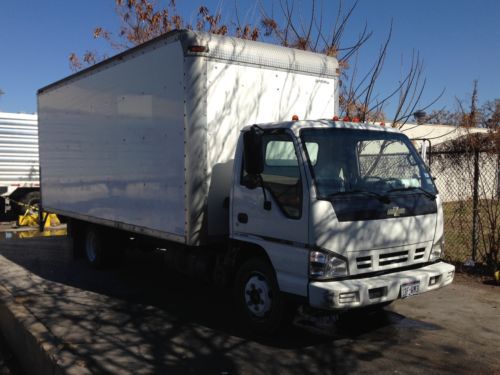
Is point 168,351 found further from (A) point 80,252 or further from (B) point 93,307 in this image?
(A) point 80,252

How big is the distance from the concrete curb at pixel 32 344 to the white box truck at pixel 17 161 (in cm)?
1206

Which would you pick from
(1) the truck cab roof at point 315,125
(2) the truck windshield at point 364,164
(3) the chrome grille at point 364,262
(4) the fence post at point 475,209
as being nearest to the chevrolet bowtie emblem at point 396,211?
(2) the truck windshield at point 364,164

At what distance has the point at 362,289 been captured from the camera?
4562 millimetres

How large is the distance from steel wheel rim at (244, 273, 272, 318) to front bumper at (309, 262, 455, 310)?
2.54 feet

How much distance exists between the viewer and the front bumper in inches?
176

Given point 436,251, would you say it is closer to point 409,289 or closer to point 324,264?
point 409,289

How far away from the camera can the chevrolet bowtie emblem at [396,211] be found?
4.90m

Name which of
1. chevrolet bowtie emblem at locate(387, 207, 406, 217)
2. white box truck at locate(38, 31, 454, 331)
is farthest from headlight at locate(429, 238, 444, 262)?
chevrolet bowtie emblem at locate(387, 207, 406, 217)

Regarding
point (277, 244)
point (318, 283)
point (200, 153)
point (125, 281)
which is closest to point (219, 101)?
point (200, 153)

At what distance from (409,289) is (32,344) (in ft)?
12.1

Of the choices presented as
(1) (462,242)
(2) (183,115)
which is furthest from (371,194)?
(1) (462,242)

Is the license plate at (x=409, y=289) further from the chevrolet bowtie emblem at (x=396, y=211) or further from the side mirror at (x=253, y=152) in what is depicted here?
the side mirror at (x=253, y=152)

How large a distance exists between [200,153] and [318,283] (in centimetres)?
212

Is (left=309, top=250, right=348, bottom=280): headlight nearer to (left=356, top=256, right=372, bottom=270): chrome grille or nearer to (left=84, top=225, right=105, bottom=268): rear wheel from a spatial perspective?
(left=356, top=256, right=372, bottom=270): chrome grille
